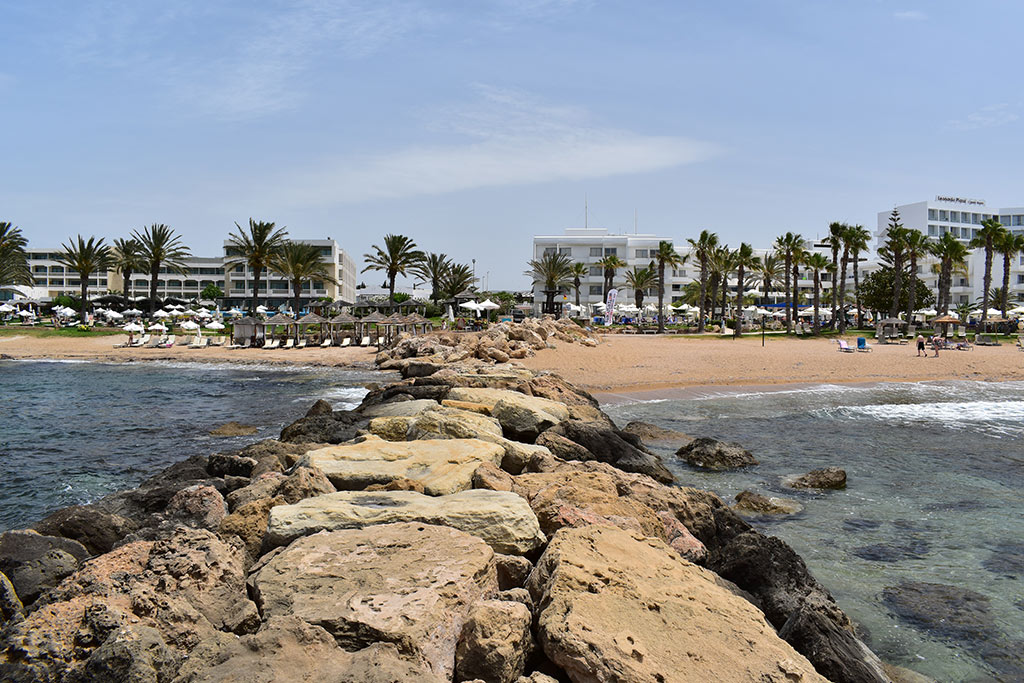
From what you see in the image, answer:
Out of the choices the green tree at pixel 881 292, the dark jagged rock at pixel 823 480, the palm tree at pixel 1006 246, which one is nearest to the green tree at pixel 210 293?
the green tree at pixel 881 292

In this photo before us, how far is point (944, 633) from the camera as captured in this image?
6.91 metres

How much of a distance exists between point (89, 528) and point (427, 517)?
351cm

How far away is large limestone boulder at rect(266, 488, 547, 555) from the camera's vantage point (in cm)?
621

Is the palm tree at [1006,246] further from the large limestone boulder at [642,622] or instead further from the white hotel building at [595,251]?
the large limestone boulder at [642,622]

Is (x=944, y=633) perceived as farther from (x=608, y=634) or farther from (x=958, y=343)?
(x=958, y=343)

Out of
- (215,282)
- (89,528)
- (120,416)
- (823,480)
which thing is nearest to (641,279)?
(215,282)

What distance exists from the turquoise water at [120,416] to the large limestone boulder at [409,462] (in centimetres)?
474

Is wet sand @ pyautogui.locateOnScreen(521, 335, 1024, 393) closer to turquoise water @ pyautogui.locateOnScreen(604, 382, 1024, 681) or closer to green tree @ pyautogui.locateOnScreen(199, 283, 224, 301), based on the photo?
turquoise water @ pyautogui.locateOnScreen(604, 382, 1024, 681)

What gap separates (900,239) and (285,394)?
51.0 meters

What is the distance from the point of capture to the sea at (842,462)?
7.35 metres

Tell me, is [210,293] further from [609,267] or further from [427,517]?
[427,517]

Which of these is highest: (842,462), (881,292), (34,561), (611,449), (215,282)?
(215,282)

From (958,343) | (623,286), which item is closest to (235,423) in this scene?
(958,343)

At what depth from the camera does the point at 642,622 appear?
491 cm
